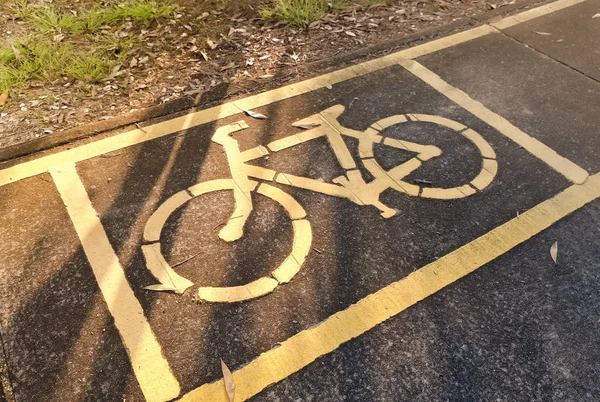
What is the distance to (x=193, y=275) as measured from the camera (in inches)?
100

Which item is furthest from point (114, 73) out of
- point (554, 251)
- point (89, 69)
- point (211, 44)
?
point (554, 251)

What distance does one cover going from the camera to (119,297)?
2.44m

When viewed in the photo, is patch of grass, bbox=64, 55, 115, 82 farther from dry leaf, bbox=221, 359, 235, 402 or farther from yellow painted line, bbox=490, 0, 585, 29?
yellow painted line, bbox=490, 0, 585, 29

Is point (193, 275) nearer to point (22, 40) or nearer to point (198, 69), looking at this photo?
point (198, 69)

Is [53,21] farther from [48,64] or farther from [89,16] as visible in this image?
[48,64]

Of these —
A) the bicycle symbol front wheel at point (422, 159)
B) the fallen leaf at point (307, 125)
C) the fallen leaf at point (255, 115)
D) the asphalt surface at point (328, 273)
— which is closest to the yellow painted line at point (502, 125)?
the asphalt surface at point (328, 273)

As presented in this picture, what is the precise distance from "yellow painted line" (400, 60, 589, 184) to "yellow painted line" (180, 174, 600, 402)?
159mm

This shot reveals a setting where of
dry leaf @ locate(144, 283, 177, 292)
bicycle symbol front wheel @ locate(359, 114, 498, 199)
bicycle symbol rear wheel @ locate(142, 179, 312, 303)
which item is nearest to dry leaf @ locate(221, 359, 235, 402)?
Result: bicycle symbol rear wheel @ locate(142, 179, 312, 303)

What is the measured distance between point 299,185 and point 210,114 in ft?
3.46

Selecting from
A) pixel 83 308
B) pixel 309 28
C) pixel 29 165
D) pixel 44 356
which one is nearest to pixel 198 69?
pixel 309 28

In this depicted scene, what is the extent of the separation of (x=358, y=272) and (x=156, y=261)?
108 centimetres

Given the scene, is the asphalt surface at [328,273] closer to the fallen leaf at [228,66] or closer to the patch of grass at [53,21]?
the fallen leaf at [228,66]

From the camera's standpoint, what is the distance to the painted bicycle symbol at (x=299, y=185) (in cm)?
254

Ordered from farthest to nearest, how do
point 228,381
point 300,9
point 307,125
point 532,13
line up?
point 532,13 < point 300,9 < point 307,125 < point 228,381
